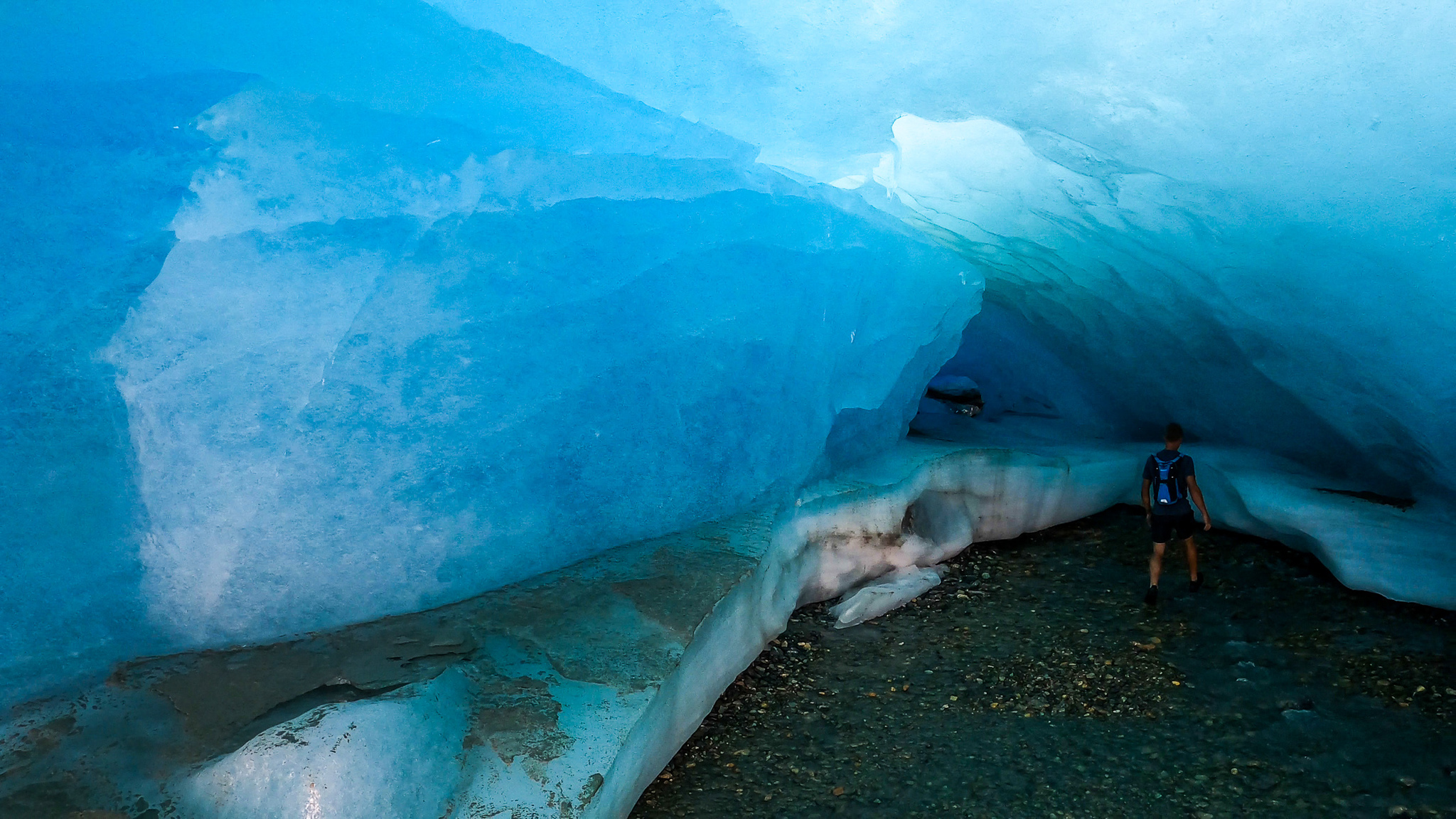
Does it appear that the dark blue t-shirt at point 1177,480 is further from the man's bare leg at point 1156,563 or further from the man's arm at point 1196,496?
the man's bare leg at point 1156,563

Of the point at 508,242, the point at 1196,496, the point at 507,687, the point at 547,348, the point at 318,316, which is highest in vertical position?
the point at 508,242

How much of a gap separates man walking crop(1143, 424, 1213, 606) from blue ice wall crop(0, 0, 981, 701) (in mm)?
2971

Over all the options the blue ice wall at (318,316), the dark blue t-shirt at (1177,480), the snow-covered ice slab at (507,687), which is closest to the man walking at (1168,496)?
the dark blue t-shirt at (1177,480)

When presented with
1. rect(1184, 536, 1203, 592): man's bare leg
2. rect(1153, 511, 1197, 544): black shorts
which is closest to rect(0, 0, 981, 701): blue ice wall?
rect(1153, 511, 1197, 544): black shorts

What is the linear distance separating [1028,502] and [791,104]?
161 inches

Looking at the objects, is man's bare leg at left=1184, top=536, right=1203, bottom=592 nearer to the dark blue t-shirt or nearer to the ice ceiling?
the dark blue t-shirt

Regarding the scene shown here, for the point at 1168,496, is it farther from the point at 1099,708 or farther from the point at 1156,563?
A: the point at 1099,708

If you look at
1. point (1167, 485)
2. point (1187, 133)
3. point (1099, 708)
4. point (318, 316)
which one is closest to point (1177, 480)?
point (1167, 485)

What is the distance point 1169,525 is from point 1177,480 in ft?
1.04

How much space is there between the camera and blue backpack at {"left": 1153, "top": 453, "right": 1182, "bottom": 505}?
563 cm

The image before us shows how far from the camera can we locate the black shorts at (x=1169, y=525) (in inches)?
224

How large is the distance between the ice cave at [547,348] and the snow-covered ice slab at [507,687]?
2 cm

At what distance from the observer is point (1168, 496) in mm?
5656

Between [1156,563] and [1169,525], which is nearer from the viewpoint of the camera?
[1169,525]
